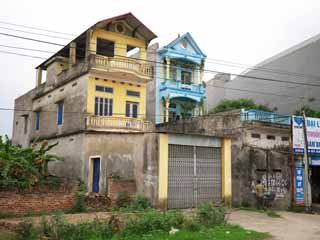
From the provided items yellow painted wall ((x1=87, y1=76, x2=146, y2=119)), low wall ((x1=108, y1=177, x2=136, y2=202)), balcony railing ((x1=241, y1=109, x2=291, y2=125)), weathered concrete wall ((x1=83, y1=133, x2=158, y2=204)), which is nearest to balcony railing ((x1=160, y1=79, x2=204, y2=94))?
yellow painted wall ((x1=87, y1=76, x2=146, y2=119))

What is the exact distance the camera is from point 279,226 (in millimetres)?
11539

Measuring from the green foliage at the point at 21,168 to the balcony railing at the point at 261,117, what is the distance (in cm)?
952

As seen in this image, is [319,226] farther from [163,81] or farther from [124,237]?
[163,81]

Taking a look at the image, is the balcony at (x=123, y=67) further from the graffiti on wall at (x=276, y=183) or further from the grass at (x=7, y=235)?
the grass at (x=7, y=235)

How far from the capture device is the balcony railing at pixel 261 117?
17.4 meters

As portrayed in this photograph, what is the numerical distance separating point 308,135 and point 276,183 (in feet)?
9.88

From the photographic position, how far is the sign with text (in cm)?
1767

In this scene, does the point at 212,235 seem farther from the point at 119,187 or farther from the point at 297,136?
the point at 297,136

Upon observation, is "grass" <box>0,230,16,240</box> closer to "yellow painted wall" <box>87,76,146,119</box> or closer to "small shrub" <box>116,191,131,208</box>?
"small shrub" <box>116,191,131,208</box>

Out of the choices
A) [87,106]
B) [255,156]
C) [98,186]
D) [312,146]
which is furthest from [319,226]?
[87,106]

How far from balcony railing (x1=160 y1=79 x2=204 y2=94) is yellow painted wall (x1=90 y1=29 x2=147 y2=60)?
157 inches

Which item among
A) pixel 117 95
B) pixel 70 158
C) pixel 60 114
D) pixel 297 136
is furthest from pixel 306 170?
pixel 60 114

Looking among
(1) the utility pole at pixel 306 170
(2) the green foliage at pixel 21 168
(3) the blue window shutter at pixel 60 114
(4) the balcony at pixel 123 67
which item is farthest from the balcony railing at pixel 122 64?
(1) the utility pole at pixel 306 170

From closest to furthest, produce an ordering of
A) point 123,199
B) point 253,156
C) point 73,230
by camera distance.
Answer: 1. point 73,230
2. point 123,199
3. point 253,156
